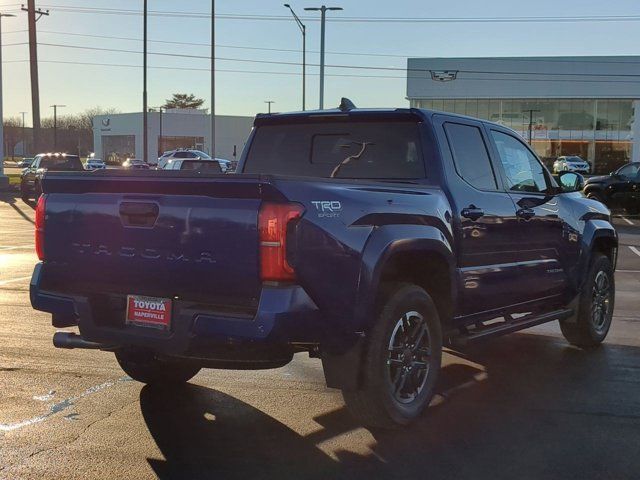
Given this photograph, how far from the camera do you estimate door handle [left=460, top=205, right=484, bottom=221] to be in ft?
17.0

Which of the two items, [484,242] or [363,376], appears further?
[484,242]

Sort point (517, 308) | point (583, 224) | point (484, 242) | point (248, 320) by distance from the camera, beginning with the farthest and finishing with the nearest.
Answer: point (583, 224) → point (517, 308) → point (484, 242) → point (248, 320)

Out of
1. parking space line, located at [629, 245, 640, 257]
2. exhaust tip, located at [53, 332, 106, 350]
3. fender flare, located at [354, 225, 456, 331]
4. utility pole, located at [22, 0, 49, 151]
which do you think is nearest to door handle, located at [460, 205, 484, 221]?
fender flare, located at [354, 225, 456, 331]

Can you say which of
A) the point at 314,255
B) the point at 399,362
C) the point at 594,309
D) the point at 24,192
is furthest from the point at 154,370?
the point at 24,192

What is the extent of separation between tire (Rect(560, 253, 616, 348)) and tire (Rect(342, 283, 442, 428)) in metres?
2.56

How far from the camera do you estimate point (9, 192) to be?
114 feet

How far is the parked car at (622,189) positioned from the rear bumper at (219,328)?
2325 centimetres

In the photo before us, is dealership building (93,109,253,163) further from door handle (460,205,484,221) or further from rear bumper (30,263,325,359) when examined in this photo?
rear bumper (30,263,325,359)

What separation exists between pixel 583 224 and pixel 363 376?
3551 millimetres

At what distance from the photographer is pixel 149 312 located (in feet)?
13.5

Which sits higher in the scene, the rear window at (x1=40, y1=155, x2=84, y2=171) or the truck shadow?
the rear window at (x1=40, y1=155, x2=84, y2=171)

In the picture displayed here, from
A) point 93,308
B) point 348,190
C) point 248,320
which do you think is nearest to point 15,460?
point 93,308

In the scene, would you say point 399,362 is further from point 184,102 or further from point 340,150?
point 184,102

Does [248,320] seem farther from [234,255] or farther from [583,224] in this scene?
[583,224]
